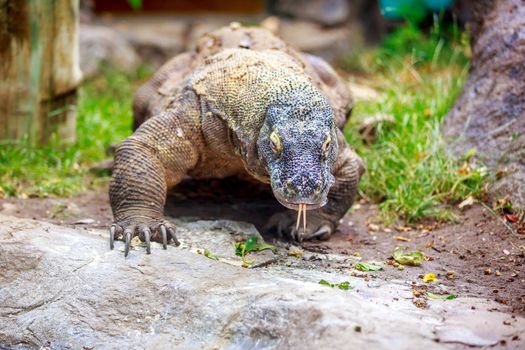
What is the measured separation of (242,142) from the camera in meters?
5.50

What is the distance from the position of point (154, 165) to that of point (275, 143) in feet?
3.91

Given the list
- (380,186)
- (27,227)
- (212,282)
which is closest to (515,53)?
(380,186)

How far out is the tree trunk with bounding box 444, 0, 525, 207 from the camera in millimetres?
6832

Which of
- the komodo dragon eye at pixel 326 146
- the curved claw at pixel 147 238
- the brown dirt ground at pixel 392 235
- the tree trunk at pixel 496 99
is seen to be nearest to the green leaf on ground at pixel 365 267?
the brown dirt ground at pixel 392 235

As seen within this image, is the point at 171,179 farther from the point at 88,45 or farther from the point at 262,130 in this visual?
the point at 88,45

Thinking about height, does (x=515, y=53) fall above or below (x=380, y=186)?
above

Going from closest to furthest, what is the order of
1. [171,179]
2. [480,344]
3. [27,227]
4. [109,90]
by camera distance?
[480,344] → [27,227] → [171,179] → [109,90]

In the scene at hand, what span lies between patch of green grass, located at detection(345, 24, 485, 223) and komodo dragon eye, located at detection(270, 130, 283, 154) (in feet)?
6.73

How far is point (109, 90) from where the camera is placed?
1118cm

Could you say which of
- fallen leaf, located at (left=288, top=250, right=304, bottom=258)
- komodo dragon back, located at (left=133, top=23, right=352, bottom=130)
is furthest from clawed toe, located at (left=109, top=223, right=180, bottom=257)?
komodo dragon back, located at (left=133, top=23, right=352, bottom=130)

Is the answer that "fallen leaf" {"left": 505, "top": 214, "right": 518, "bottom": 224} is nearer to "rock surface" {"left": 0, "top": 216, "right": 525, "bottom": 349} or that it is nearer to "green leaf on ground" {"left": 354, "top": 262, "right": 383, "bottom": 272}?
"green leaf on ground" {"left": 354, "top": 262, "right": 383, "bottom": 272}

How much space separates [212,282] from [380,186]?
A: 3081 mm

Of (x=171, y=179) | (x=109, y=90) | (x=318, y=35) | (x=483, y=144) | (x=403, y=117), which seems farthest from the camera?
(x=318, y=35)

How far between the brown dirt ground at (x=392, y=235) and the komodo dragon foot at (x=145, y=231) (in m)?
0.95
